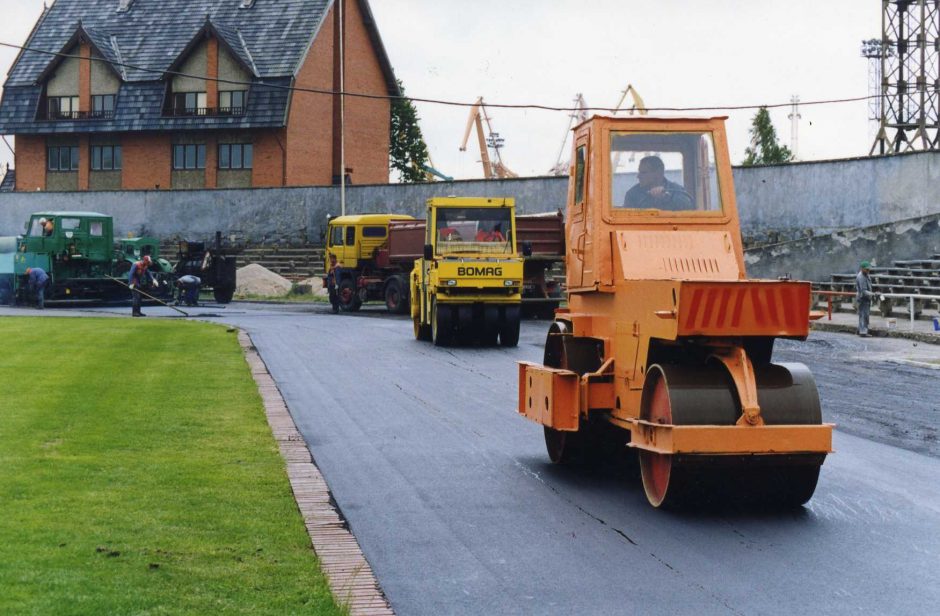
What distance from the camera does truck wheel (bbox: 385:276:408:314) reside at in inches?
1599

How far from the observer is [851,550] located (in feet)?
27.6

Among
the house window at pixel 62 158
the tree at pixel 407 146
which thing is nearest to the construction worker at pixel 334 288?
the house window at pixel 62 158

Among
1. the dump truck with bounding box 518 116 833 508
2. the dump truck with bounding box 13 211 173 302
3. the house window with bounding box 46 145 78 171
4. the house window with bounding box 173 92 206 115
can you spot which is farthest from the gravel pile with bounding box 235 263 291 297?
the dump truck with bounding box 518 116 833 508

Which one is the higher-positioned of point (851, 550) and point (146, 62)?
point (146, 62)

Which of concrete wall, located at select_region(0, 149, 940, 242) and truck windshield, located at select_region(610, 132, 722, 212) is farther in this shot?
concrete wall, located at select_region(0, 149, 940, 242)

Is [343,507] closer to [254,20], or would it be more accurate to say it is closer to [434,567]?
[434,567]

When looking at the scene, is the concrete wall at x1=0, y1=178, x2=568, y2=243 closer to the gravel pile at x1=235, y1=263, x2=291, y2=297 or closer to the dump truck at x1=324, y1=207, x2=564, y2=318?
the gravel pile at x1=235, y1=263, x2=291, y2=297

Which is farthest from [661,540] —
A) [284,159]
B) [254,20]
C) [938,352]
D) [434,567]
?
[254,20]

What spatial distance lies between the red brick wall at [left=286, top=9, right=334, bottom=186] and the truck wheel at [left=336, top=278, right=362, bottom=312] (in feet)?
77.0

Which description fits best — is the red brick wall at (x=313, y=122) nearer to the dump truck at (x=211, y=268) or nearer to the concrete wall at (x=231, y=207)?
the concrete wall at (x=231, y=207)

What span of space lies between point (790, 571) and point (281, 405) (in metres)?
8.60

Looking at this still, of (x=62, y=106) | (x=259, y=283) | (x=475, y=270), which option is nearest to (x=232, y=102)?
(x=62, y=106)

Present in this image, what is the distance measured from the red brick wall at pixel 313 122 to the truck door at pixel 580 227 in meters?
55.1

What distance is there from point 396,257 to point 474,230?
1395cm
